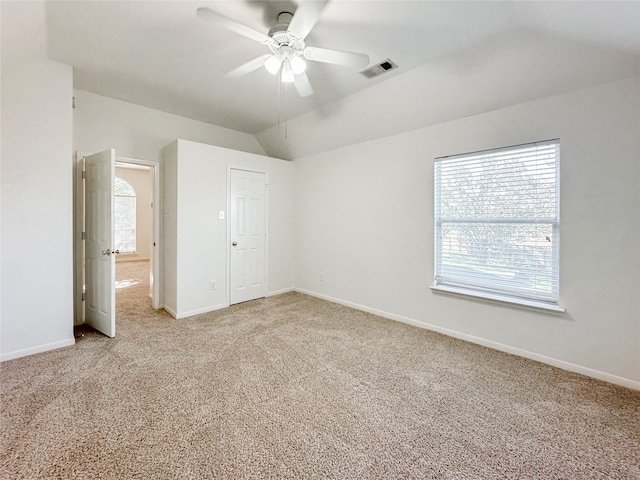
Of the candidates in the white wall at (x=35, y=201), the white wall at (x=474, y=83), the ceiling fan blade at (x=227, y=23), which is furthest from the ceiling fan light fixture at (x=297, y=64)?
the white wall at (x=35, y=201)

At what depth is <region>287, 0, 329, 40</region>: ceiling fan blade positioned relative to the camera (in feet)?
5.15

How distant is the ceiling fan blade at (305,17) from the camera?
157 cm

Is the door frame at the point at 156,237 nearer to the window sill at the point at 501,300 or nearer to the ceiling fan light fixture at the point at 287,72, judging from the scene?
the ceiling fan light fixture at the point at 287,72

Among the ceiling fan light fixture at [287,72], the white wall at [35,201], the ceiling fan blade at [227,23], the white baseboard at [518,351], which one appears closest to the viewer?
the ceiling fan blade at [227,23]

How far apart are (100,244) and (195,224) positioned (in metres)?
1.09

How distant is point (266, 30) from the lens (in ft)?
7.58

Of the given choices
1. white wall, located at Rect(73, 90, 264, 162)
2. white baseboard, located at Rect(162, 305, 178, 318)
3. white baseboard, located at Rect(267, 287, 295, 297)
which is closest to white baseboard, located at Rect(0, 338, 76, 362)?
white baseboard, located at Rect(162, 305, 178, 318)

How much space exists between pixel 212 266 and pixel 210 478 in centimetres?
299

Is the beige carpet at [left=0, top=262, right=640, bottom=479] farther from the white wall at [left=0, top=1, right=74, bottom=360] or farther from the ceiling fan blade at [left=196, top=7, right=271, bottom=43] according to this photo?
the ceiling fan blade at [left=196, top=7, right=271, bottom=43]

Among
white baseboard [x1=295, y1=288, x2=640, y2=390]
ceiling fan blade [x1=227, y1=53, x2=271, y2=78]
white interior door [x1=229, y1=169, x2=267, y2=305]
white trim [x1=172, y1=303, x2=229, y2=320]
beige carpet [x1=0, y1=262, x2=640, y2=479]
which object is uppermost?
ceiling fan blade [x1=227, y1=53, x2=271, y2=78]

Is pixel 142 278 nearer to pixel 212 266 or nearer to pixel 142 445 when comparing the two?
pixel 212 266

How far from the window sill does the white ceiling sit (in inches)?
82.2

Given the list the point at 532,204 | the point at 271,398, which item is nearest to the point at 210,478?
the point at 271,398

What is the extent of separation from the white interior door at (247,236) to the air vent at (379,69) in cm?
236
